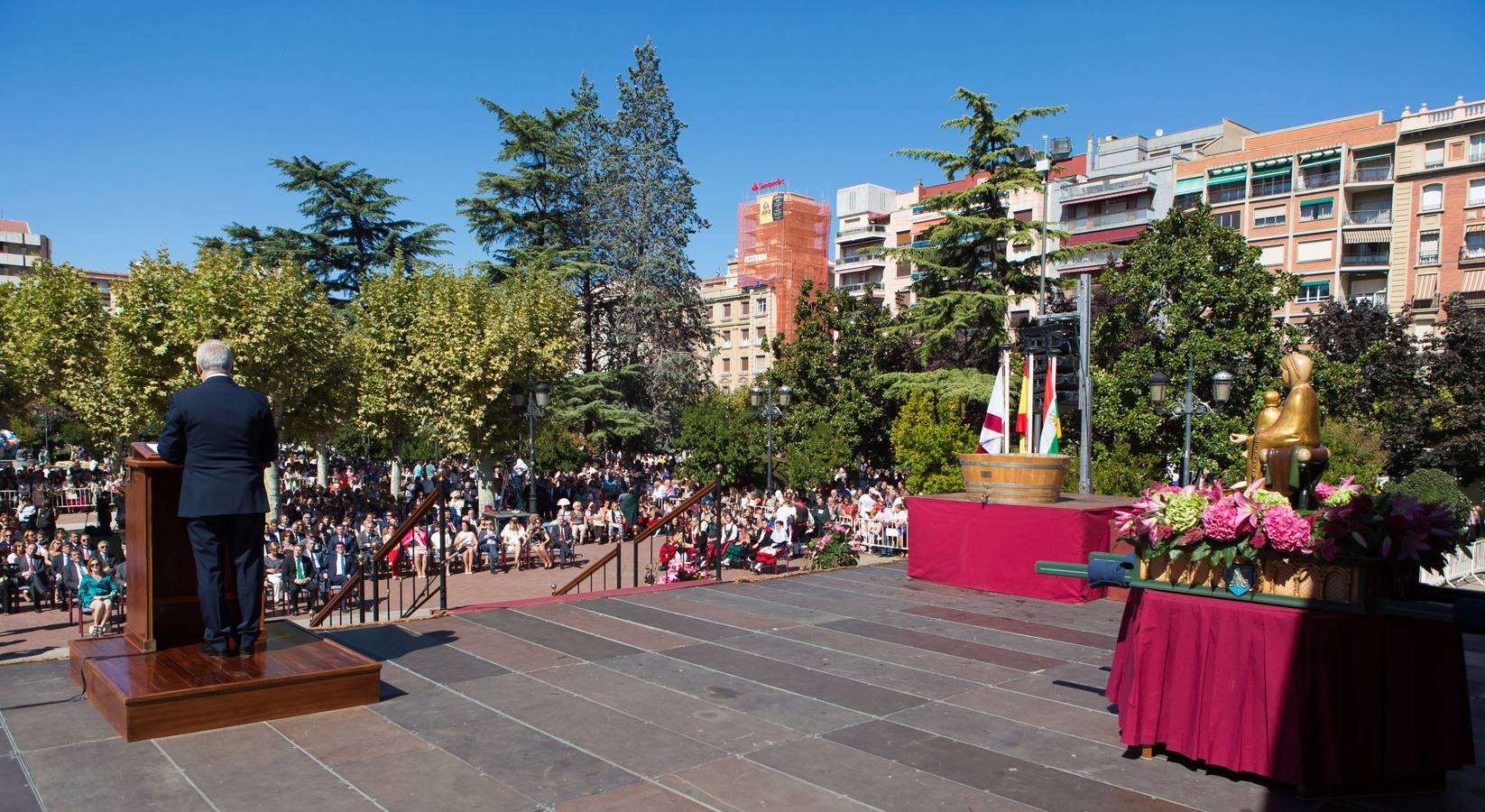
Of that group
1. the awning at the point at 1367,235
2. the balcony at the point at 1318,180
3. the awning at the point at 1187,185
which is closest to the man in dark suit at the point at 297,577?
the awning at the point at 1367,235

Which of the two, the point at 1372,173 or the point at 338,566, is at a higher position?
the point at 1372,173

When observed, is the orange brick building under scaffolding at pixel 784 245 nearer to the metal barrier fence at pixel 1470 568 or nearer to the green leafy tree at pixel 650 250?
the green leafy tree at pixel 650 250

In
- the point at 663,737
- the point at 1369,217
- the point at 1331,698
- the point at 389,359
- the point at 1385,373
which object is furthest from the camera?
the point at 1369,217

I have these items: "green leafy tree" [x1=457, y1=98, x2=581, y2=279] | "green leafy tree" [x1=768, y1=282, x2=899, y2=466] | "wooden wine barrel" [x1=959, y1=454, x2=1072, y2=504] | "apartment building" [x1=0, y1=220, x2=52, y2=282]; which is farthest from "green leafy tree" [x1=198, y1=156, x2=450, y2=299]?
"apartment building" [x1=0, y1=220, x2=52, y2=282]

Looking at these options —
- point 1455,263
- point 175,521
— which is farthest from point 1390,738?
point 1455,263

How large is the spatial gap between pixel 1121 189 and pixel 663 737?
178 feet

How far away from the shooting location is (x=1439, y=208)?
1676 inches

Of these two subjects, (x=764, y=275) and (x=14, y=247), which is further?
(x=14, y=247)

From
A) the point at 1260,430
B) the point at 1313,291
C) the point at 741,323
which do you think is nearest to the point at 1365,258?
the point at 1313,291

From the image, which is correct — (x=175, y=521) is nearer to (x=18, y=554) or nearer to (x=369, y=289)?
(x=18, y=554)

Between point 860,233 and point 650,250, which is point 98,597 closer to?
point 650,250

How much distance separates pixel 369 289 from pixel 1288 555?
91.0 ft

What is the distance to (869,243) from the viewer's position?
235ft

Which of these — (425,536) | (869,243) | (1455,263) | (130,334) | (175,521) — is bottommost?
(425,536)
